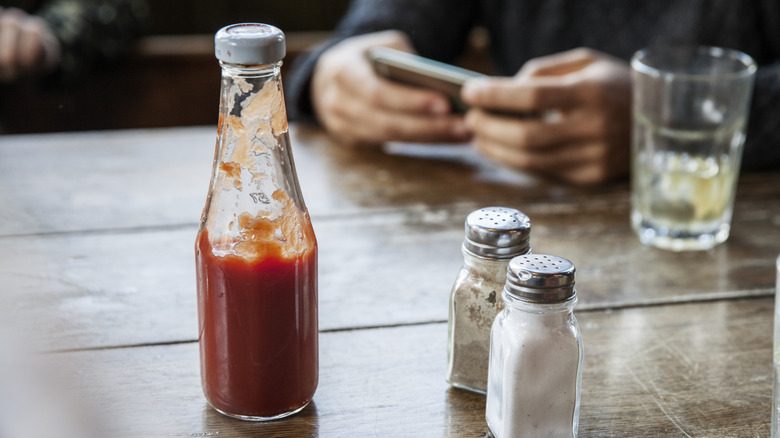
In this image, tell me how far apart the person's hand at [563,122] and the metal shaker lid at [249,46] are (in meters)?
0.66

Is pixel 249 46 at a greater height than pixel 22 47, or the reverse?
pixel 249 46

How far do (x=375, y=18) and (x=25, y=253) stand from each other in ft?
2.57

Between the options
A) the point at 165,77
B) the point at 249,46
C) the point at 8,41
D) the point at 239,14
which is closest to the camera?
the point at 249,46

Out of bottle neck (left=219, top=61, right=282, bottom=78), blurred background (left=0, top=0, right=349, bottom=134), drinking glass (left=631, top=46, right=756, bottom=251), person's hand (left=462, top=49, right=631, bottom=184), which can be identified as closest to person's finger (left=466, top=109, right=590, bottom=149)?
person's hand (left=462, top=49, right=631, bottom=184)

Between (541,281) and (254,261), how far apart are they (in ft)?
0.62

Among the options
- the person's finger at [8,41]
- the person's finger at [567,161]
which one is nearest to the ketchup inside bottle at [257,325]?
the person's finger at [567,161]

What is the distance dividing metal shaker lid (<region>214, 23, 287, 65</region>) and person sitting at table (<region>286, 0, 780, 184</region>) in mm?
657

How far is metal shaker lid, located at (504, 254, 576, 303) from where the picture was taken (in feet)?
1.76

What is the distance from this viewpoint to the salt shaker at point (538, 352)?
54 cm

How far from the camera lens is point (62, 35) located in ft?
7.12

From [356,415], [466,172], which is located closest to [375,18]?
[466,172]

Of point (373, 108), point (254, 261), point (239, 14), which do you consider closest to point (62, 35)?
point (239, 14)

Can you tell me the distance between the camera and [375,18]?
149 cm

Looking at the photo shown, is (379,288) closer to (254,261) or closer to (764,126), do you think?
(254,261)
